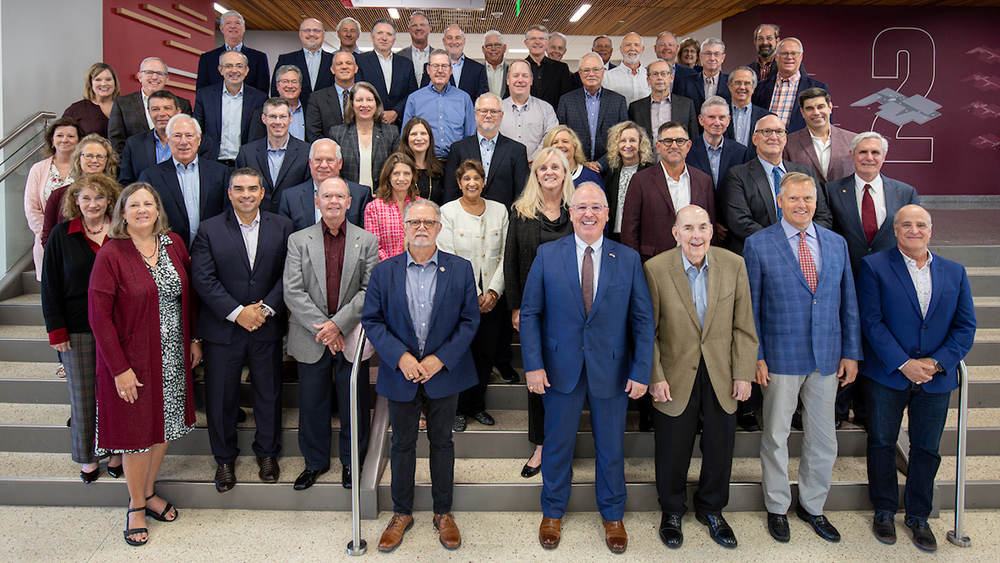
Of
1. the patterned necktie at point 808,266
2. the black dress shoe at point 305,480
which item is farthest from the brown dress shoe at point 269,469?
the patterned necktie at point 808,266

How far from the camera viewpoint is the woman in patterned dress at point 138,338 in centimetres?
291

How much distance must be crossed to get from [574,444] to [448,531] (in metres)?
0.75

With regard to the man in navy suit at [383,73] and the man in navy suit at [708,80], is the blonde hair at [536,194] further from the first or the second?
the man in navy suit at [708,80]

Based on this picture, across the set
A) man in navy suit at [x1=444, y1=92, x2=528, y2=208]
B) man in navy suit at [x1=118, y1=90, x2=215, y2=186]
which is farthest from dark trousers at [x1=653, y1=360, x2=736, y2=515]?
man in navy suit at [x1=118, y1=90, x2=215, y2=186]

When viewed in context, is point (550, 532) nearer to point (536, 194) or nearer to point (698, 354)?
point (698, 354)

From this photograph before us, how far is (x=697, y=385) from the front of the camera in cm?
299

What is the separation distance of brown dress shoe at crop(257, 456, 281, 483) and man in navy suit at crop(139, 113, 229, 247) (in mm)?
1386

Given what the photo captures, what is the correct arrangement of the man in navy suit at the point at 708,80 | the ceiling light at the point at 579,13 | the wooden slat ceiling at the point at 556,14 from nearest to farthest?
the man in navy suit at the point at 708,80, the wooden slat ceiling at the point at 556,14, the ceiling light at the point at 579,13

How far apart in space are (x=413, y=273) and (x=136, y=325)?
135 cm

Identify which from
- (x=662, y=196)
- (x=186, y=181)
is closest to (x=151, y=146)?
(x=186, y=181)

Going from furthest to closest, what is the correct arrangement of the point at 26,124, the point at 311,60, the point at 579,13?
1. the point at 579,13
2. the point at 26,124
3. the point at 311,60

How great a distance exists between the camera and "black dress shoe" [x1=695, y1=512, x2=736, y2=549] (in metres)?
3.00

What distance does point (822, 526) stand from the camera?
10.2 ft

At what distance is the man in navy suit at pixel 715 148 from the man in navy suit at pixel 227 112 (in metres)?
3.25
